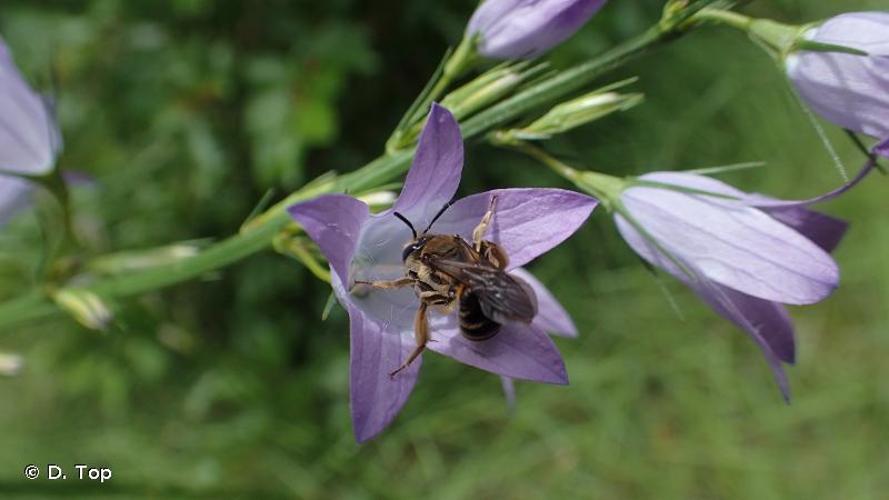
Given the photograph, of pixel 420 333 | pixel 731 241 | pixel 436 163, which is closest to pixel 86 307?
pixel 420 333

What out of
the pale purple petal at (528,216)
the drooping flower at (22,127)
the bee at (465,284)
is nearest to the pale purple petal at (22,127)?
the drooping flower at (22,127)

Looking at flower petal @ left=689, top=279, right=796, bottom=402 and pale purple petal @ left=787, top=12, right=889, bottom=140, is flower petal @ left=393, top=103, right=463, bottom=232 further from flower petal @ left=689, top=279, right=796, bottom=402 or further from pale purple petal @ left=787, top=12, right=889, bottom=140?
pale purple petal @ left=787, top=12, right=889, bottom=140

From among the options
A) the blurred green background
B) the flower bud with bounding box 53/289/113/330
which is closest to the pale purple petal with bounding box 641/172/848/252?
the flower bud with bounding box 53/289/113/330

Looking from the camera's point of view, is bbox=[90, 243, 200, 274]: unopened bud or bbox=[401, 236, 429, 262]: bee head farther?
bbox=[90, 243, 200, 274]: unopened bud

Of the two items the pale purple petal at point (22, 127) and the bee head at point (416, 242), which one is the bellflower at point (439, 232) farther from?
the pale purple petal at point (22, 127)

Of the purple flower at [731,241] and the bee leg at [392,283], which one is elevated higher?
the purple flower at [731,241]

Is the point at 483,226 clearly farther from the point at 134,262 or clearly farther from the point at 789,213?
the point at 134,262
